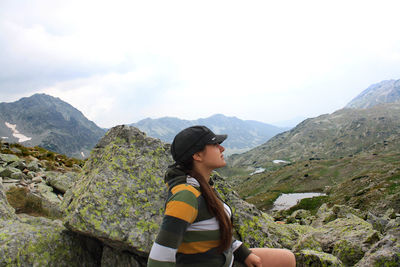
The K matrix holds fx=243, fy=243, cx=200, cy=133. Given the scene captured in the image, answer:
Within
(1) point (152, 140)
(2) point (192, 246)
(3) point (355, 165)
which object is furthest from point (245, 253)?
(3) point (355, 165)

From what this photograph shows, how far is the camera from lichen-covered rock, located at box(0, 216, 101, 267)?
6750 mm

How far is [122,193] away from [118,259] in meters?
2.01

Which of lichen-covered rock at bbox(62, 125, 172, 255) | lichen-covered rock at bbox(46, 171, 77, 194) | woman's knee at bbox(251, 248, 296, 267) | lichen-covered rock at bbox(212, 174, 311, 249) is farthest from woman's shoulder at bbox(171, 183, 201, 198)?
lichen-covered rock at bbox(46, 171, 77, 194)

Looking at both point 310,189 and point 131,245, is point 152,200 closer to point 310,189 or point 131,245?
point 131,245

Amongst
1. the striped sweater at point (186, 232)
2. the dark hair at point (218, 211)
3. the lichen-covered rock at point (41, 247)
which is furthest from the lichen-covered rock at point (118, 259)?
the dark hair at point (218, 211)

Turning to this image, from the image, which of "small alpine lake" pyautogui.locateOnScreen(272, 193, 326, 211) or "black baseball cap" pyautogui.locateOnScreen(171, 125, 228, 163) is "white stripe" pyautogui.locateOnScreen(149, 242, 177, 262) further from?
"small alpine lake" pyautogui.locateOnScreen(272, 193, 326, 211)

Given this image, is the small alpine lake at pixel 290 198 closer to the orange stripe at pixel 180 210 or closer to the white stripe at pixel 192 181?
the white stripe at pixel 192 181

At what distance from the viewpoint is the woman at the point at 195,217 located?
3861 millimetres

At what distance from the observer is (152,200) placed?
8.48 metres

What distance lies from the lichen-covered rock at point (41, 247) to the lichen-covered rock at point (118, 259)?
37.6 inches

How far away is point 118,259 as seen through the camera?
25.1ft

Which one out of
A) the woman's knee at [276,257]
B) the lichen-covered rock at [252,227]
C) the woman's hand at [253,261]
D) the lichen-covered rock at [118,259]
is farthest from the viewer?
the lichen-covered rock at [252,227]

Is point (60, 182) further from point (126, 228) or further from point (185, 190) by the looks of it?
point (185, 190)

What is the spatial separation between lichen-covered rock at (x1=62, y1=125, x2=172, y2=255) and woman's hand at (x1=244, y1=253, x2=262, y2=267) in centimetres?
322
